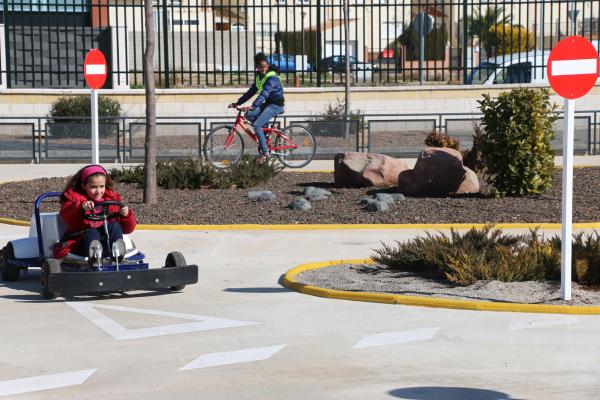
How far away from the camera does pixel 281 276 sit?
11.6 metres

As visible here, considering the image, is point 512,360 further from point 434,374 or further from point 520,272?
point 520,272

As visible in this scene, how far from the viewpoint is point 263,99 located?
20.4m

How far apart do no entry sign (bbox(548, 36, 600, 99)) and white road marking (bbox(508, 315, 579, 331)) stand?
1.76 metres

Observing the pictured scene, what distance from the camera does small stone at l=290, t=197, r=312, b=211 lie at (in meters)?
15.7

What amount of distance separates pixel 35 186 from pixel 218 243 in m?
5.62

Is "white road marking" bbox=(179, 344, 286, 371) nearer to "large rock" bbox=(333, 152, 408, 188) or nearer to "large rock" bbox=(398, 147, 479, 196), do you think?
"large rock" bbox=(398, 147, 479, 196)

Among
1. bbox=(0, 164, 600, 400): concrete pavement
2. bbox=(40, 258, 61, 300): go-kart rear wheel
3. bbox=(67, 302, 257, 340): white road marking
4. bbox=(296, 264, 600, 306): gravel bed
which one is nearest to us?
bbox=(0, 164, 600, 400): concrete pavement

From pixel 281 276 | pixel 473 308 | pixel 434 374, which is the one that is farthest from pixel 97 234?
pixel 434 374

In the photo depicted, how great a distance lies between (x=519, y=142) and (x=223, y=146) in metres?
6.40

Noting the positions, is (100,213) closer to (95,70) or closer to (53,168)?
(95,70)

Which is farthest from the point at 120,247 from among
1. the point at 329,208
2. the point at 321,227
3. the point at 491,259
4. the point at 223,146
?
the point at 223,146

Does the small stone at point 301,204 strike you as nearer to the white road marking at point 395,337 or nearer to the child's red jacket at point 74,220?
the child's red jacket at point 74,220

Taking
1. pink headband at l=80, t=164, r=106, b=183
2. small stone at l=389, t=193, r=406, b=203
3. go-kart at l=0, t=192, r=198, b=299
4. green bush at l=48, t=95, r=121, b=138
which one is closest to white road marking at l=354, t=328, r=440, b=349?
go-kart at l=0, t=192, r=198, b=299

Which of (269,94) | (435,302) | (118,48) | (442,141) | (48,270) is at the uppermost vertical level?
(118,48)
